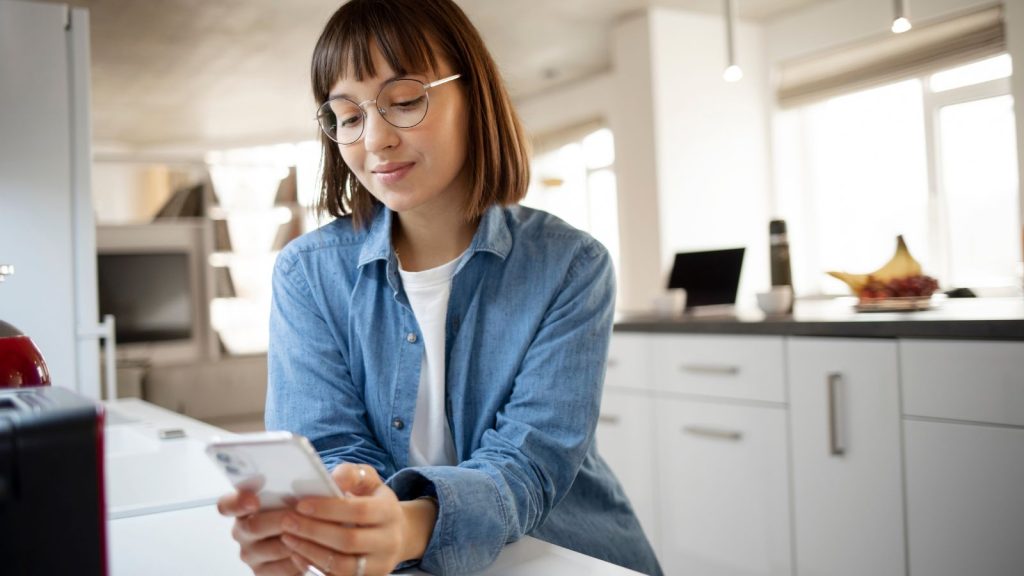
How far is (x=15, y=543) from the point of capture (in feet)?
1.38

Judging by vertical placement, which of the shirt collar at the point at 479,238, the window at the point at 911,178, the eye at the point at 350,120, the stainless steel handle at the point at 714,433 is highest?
the window at the point at 911,178

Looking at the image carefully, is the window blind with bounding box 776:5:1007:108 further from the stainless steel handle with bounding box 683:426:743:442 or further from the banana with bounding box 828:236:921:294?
the stainless steel handle with bounding box 683:426:743:442

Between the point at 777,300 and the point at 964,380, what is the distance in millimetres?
785

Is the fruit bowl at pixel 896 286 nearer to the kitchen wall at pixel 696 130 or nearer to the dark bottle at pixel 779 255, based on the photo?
the dark bottle at pixel 779 255

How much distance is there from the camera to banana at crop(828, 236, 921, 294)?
2336 mm

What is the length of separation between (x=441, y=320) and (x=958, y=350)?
124cm

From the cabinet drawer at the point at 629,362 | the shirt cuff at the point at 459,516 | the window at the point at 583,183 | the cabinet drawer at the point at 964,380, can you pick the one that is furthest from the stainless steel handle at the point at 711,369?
the window at the point at 583,183

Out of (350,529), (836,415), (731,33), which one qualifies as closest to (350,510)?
(350,529)

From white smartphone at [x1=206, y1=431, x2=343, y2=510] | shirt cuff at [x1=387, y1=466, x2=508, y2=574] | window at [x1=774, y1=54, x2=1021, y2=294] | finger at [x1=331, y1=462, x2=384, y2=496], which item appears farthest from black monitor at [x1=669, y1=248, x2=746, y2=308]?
window at [x1=774, y1=54, x2=1021, y2=294]

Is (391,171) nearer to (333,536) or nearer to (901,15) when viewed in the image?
(333,536)

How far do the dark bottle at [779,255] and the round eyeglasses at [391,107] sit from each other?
186 cm

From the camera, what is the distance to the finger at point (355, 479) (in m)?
0.70

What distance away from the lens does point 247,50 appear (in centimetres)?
659

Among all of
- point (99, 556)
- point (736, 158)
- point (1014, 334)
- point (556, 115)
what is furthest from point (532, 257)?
point (556, 115)
